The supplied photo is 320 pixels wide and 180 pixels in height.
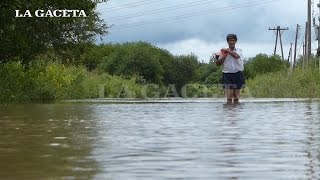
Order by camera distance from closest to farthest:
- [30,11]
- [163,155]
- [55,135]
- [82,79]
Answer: [163,155] → [55,135] → [30,11] → [82,79]

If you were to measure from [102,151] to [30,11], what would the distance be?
17.3 meters

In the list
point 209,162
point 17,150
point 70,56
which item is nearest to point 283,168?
point 209,162

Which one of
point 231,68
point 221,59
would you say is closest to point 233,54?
point 221,59

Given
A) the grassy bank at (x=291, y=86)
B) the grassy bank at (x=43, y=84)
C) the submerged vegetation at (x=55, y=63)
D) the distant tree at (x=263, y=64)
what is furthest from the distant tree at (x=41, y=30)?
the distant tree at (x=263, y=64)

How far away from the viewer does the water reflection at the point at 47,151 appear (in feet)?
15.4

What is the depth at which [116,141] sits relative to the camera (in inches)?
269

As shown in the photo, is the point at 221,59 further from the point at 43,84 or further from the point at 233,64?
the point at 43,84

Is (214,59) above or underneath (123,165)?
above

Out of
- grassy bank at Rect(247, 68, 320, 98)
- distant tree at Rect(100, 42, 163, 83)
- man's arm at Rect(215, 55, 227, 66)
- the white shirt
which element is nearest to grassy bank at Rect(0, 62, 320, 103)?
grassy bank at Rect(247, 68, 320, 98)

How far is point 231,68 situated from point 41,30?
10.7 metres

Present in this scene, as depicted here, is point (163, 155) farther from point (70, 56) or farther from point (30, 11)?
point (70, 56)

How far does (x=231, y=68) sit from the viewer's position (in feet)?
56.6

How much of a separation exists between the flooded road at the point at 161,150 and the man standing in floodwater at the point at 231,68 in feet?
24.8

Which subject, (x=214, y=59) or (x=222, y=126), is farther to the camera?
(x=214, y=59)
